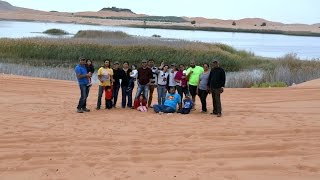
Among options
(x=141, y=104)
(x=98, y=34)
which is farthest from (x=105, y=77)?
(x=98, y=34)

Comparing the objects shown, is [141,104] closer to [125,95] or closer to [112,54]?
[125,95]

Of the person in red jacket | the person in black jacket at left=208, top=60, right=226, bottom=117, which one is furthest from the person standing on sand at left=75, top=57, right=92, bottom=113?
the person in black jacket at left=208, top=60, right=226, bottom=117

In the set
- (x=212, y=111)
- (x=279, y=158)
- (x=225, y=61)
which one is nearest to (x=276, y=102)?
(x=212, y=111)

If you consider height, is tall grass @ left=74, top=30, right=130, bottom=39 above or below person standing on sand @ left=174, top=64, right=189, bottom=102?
above

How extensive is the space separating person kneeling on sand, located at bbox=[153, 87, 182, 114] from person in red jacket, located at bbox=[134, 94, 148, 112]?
0.41m

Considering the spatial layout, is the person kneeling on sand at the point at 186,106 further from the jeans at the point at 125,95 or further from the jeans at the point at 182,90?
the jeans at the point at 125,95

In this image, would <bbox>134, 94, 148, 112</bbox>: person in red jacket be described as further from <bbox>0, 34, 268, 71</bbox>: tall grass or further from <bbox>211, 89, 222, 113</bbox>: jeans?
<bbox>0, 34, 268, 71</bbox>: tall grass

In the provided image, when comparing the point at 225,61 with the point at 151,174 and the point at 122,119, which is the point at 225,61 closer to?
the point at 122,119

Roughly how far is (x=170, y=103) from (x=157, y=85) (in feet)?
2.70

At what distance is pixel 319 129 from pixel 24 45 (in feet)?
85.3

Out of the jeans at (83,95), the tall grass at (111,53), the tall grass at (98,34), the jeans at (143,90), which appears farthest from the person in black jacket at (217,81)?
the tall grass at (98,34)

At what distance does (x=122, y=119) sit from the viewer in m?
11.7

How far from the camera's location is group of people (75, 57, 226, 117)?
41.4 feet

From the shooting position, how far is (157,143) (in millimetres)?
9148
